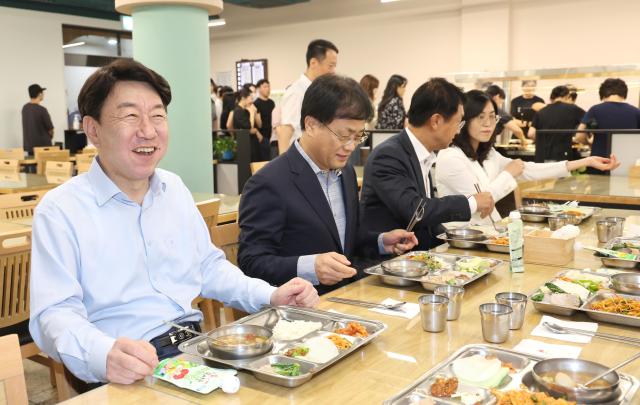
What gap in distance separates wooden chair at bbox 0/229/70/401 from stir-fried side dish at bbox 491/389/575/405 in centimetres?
195

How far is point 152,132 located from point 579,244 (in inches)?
74.1

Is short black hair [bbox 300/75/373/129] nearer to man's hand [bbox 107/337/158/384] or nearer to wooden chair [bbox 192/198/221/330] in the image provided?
wooden chair [bbox 192/198/221/330]

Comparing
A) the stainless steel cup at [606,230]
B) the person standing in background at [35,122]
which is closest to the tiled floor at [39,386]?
the stainless steel cup at [606,230]

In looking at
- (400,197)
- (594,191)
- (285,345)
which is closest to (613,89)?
(594,191)

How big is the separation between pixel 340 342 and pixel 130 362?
0.48 metres

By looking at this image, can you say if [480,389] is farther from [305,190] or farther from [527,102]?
[527,102]

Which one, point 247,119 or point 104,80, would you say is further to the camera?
point 247,119

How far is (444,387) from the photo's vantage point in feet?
4.02

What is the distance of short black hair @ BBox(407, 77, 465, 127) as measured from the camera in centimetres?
292

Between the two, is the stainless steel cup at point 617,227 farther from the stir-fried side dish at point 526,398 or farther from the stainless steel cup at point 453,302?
the stir-fried side dish at point 526,398

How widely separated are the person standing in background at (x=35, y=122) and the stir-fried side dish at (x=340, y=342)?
10414 millimetres

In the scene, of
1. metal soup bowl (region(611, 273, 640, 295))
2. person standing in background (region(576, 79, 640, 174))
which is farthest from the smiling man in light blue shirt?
person standing in background (region(576, 79, 640, 174))

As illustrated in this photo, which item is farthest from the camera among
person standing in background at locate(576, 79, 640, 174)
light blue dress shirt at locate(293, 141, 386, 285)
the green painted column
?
person standing in background at locate(576, 79, 640, 174)

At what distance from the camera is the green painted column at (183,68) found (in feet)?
16.1
